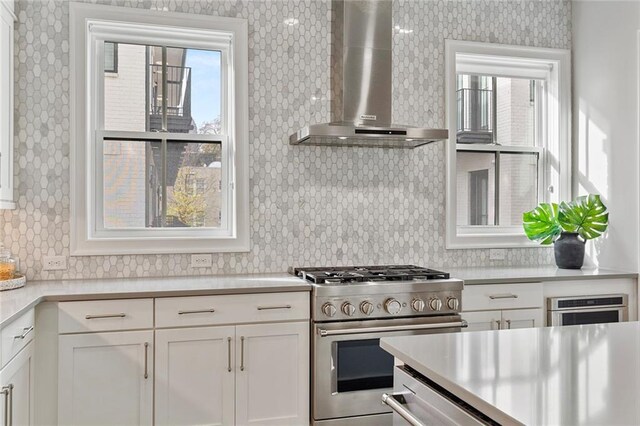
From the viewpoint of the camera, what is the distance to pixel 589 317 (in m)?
3.60

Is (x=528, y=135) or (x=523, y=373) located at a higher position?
(x=528, y=135)

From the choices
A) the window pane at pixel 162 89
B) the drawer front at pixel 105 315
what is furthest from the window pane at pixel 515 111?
the drawer front at pixel 105 315

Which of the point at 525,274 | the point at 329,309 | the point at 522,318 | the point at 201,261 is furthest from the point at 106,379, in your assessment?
the point at 525,274

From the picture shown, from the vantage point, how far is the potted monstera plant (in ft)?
12.7

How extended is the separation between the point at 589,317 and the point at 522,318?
52cm

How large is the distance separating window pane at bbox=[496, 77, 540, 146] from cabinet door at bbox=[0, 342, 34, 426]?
348 cm

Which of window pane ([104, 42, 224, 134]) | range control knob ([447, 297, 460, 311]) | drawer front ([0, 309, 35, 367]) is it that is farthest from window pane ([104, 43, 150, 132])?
range control knob ([447, 297, 460, 311])

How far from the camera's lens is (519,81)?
4.30 meters

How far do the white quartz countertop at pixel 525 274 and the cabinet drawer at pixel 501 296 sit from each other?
40 mm

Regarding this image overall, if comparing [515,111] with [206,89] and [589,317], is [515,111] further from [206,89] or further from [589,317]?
[206,89]

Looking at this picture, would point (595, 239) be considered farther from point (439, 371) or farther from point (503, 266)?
point (439, 371)

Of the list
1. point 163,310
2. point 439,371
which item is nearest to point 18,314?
point 163,310

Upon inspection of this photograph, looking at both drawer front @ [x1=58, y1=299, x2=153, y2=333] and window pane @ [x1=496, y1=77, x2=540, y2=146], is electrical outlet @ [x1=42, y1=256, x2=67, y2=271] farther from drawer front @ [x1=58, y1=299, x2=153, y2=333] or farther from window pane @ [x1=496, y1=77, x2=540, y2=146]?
window pane @ [x1=496, y1=77, x2=540, y2=146]

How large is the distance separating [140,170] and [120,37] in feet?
2.76
